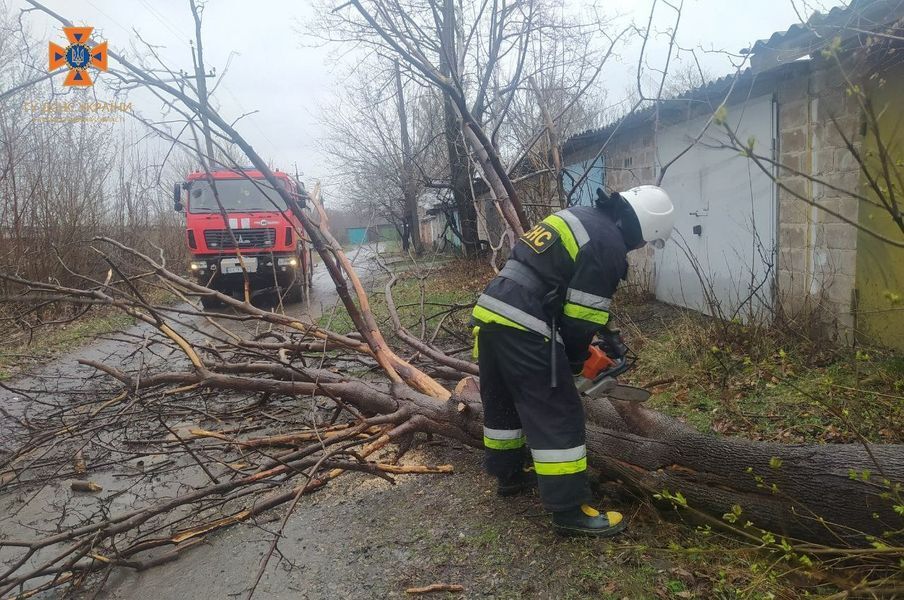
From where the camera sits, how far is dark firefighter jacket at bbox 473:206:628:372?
7.82 ft

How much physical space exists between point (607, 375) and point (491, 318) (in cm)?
59

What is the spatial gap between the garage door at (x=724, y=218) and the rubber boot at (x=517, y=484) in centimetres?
243

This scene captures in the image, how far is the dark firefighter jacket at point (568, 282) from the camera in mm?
2383

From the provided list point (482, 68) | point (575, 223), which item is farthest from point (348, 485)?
point (482, 68)

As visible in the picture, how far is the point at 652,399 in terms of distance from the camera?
13.0 ft

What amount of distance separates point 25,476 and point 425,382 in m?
2.60

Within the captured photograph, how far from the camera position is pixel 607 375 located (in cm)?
253

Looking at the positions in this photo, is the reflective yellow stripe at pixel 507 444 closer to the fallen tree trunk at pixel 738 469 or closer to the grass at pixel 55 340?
the fallen tree trunk at pixel 738 469

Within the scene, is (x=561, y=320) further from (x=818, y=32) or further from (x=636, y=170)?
(x=636, y=170)

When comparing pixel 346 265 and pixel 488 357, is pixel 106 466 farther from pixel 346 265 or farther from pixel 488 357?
pixel 488 357

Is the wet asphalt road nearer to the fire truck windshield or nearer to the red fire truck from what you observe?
the red fire truck

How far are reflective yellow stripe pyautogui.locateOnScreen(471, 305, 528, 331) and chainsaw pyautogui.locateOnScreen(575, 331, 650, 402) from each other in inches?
14.8

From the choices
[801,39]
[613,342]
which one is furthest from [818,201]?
[613,342]

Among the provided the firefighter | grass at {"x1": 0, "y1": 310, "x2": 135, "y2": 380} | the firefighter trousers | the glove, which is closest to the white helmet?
the firefighter
